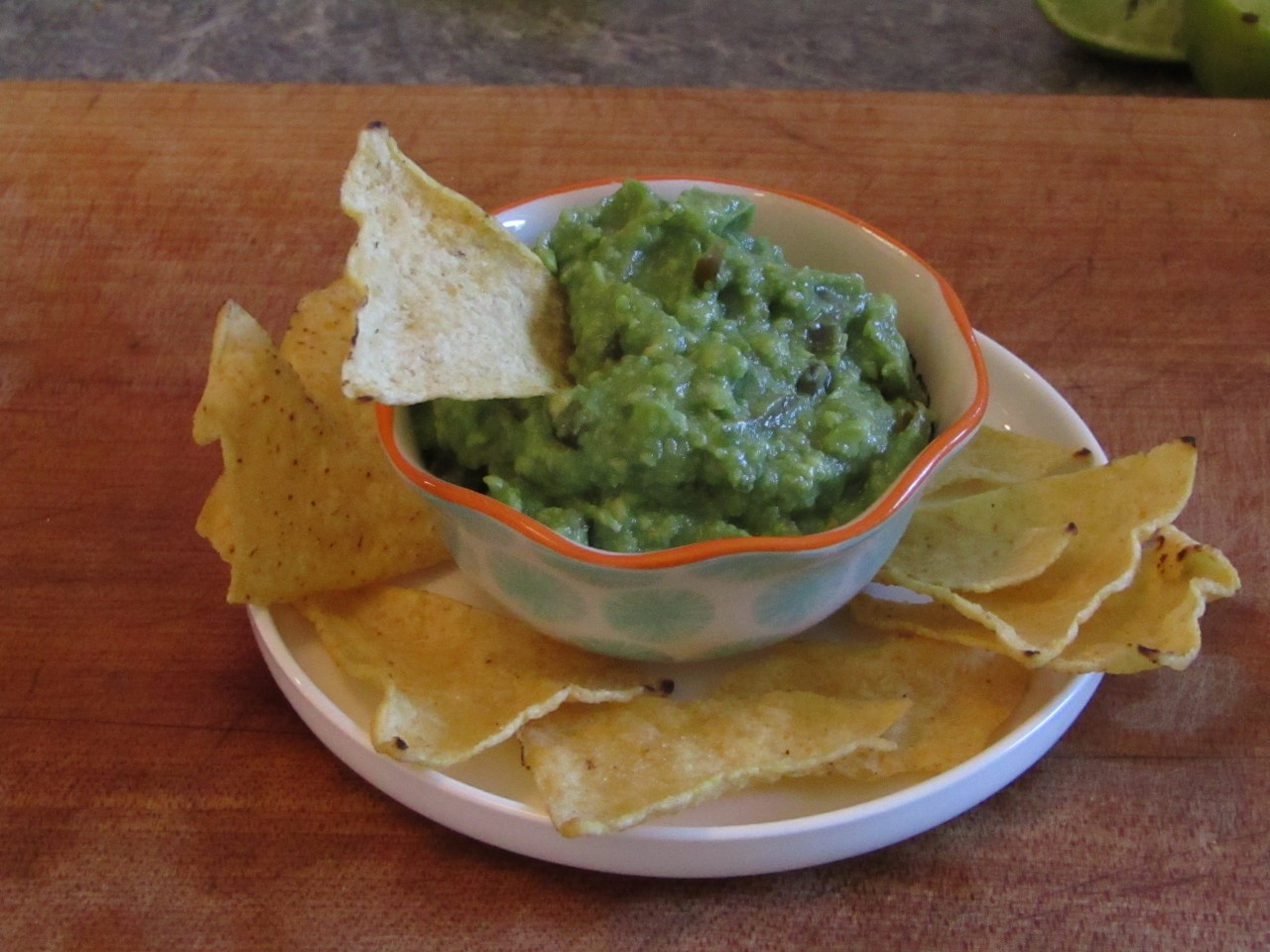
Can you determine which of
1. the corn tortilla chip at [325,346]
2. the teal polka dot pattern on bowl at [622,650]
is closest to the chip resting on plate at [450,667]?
the teal polka dot pattern on bowl at [622,650]

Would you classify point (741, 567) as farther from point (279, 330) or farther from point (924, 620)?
point (279, 330)

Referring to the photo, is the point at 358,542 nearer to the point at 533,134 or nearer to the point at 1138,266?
the point at 533,134

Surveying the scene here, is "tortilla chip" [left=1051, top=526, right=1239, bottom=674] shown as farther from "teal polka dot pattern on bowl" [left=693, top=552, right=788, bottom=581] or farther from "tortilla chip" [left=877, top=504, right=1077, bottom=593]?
"teal polka dot pattern on bowl" [left=693, top=552, right=788, bottom=581]

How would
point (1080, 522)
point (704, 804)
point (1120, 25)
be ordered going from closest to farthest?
point (704, 804) < point (1080, 522) < point (1120, 25)

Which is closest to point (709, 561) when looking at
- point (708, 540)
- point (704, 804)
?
point (708, 540)

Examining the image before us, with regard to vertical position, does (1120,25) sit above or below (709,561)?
below

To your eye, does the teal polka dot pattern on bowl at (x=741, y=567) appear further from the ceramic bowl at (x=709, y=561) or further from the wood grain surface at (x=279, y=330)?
the wood grain surface at (x=279, y=330)

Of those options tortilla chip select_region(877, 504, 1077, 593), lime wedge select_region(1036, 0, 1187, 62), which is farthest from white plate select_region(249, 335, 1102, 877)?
lime wedge select_region(1036, 0, 1187, 62)
